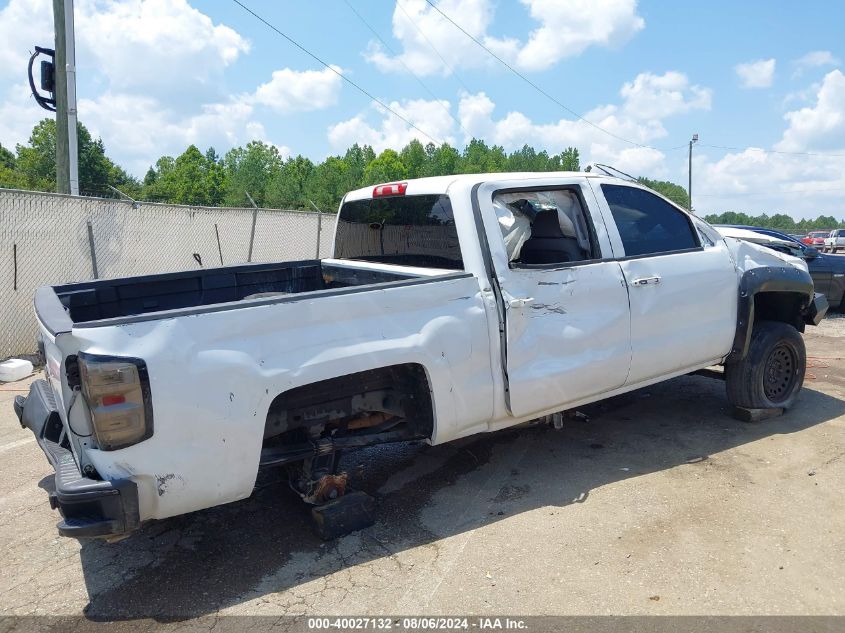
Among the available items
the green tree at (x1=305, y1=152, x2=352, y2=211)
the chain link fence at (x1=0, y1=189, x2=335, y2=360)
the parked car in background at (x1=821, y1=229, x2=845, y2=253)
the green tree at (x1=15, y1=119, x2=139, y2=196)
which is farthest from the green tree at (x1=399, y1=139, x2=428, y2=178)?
the chain link fence at (x1=0, y1=189, x2=335, y2=360)

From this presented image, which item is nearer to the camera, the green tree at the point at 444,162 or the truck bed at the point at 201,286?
the truck bed at the point at 201,286

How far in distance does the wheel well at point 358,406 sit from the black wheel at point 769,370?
2.90 m

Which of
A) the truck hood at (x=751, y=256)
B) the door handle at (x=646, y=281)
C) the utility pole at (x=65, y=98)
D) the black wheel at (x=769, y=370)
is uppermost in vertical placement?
the utility pole at (x=65, y=98)

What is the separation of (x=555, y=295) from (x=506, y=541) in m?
1.45

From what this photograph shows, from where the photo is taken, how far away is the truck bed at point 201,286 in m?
4.20

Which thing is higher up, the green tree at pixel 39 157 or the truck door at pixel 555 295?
the green tree at pixel 39 157

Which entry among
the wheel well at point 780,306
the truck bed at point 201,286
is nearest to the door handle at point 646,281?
the truck bed at point 201,286

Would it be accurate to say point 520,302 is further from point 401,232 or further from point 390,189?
point 390,189

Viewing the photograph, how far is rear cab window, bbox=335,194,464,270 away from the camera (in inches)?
159

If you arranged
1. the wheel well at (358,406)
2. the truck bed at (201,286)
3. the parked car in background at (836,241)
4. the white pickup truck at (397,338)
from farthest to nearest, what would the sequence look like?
the parked car in background at (836,241), the truck bed at (201,286), the wheel well at (358,406), the white pickup truck at (397,338)

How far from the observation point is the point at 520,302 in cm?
380

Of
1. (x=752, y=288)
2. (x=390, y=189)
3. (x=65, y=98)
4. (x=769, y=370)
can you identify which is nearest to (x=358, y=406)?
(x=390, y=189)

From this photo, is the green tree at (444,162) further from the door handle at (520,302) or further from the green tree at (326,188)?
the door handle at (520,302)

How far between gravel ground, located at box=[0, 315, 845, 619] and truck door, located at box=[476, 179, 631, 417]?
0.67 m
